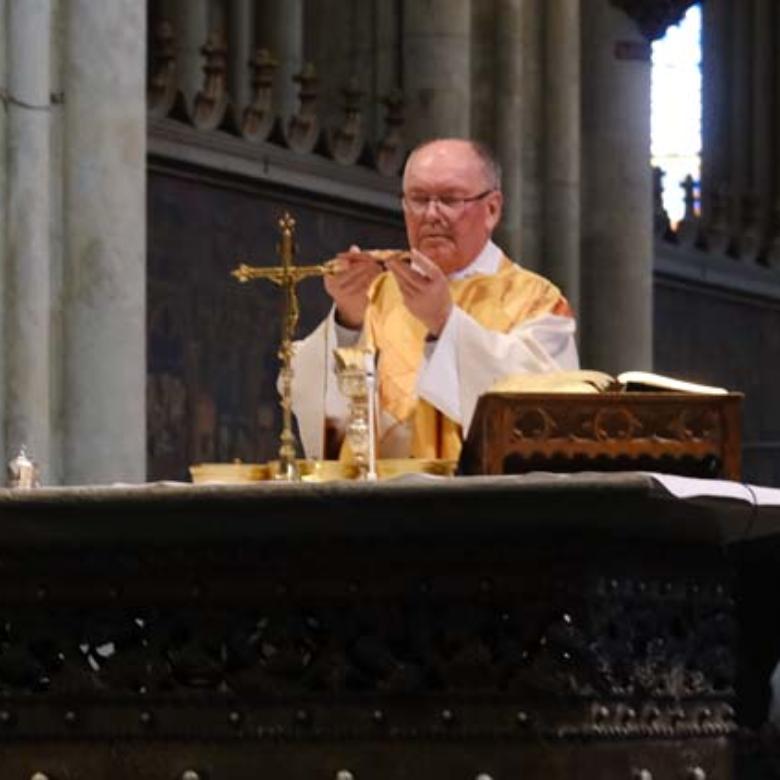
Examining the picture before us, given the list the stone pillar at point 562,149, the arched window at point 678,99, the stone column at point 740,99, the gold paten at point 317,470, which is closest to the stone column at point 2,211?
the gold paten at point 317,470

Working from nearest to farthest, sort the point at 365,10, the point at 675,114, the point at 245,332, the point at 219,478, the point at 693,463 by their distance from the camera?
the point at 693,463, the point at 219,478, the point at 245,332, the point at 365,10, the point at 675,114

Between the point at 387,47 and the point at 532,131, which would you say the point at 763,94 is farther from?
the point at 387,47

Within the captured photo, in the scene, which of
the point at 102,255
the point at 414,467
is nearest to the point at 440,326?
the point at 414,467

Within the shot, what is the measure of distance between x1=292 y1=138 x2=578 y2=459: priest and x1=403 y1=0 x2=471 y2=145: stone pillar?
30.0 feet

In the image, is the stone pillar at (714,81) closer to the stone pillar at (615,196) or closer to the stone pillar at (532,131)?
the stone pillar at (615,196)

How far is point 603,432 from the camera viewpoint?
4738 millimetres

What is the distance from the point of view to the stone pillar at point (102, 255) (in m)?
12.3

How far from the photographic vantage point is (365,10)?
57.3ft

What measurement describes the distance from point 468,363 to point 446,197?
1.40 feet

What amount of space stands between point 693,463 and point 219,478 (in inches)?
56.8

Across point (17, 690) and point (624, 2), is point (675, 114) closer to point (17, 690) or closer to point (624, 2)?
point (624, 2)

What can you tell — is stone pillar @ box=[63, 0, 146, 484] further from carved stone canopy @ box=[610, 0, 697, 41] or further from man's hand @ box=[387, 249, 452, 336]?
carved stone canopy @ box=[610, 0, 697, 41]

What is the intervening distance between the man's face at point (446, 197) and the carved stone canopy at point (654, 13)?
1047 centimetres

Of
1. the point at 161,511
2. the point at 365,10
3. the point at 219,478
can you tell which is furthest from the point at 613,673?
the point at 365,10
